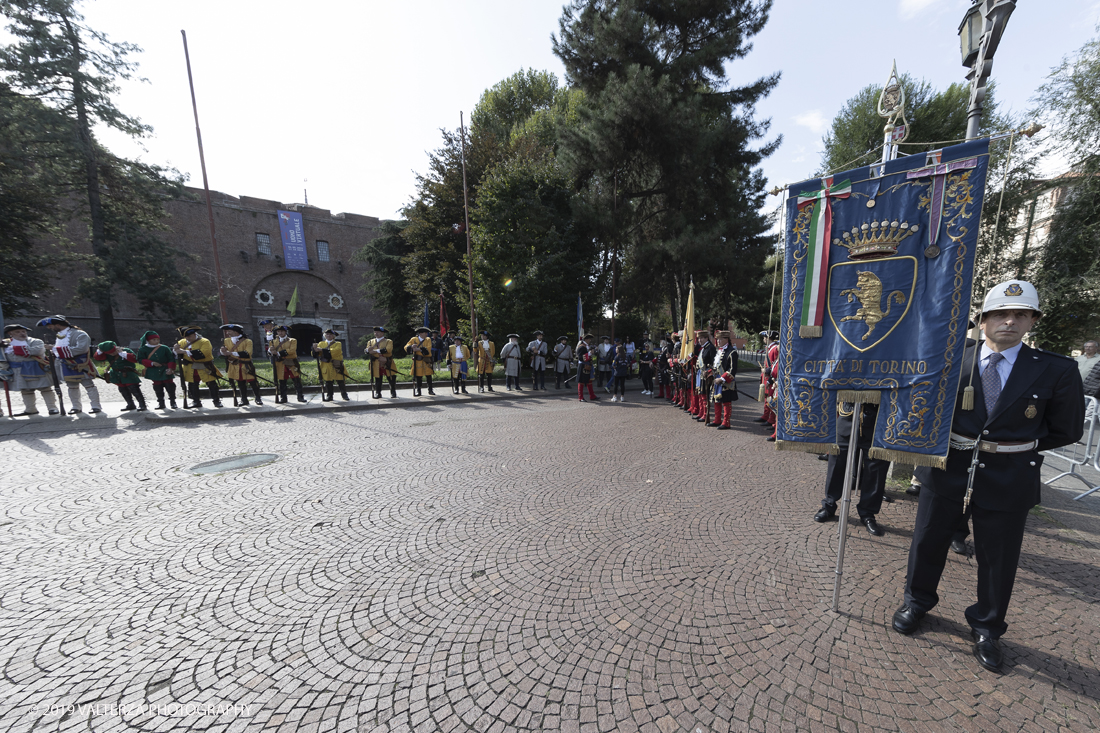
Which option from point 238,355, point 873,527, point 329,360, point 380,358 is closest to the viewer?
point 873,527

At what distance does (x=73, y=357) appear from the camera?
9.15 m

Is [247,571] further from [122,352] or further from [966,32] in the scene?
[122,352]

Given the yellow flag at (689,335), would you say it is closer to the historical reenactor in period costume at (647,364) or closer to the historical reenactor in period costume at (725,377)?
the historical reenactor in period costume at (725,377)

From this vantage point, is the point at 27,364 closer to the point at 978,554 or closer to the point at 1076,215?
the point at 978,554

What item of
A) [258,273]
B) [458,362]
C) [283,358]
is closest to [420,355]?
[458,362]

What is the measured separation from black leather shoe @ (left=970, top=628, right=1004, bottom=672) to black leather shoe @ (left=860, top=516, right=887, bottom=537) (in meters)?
1.54

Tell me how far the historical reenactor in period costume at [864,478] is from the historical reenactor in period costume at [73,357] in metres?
14.7

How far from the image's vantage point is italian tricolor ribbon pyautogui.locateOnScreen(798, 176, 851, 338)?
2701 millimetres

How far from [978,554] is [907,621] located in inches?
23.1

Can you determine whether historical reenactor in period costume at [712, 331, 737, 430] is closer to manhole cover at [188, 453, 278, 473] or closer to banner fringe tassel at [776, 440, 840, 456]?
banner fringe tassel at [776, 440, 840, 456]

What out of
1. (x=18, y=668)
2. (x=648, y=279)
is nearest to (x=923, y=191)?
(x=18, y=668)

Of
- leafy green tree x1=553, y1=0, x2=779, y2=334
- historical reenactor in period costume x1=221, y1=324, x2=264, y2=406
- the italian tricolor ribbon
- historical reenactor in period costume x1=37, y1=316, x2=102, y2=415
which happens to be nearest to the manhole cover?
historical reenactor in period costume x1=221, y1=324, x2=264, y2=406

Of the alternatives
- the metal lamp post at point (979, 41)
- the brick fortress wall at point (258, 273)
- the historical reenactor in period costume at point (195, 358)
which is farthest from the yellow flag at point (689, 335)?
the brick fortress wall at point (258, 273)

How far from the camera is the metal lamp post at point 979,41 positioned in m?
3.88
